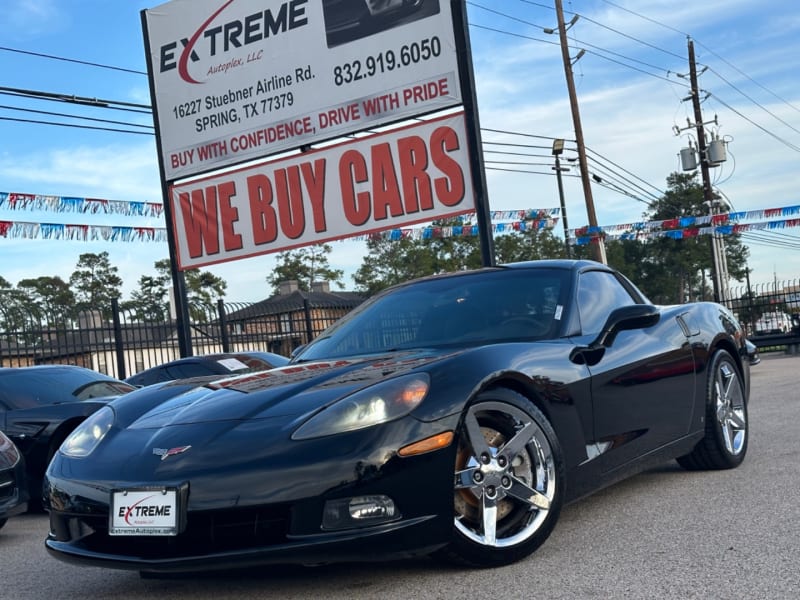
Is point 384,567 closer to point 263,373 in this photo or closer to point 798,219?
point 263,373

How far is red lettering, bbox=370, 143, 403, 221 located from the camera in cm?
1308

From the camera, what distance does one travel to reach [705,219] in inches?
835

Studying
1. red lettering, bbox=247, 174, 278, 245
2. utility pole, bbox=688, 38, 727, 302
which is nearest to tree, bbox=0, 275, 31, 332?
red lettering, bbox=247, 174, 278, 245

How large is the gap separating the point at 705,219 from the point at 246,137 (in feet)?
36.4

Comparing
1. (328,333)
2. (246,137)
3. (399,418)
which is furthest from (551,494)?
(246,137)

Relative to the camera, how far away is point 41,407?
7.16 metres

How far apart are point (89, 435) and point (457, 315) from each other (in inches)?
68.5

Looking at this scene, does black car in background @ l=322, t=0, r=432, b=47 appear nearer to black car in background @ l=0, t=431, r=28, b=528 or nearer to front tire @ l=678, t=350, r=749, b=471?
front tire @ l=678, t=350, r=749, b=471

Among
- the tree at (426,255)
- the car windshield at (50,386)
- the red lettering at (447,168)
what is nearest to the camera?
the car windshield at (50,386)

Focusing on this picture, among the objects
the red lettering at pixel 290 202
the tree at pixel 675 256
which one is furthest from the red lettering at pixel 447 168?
the tree at pixel 675 256

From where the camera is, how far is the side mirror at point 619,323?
452cm

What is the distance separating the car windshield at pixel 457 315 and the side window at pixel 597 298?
0.13 m

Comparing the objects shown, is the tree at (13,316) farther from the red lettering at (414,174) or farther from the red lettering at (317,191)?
the red lettering at (414,174)

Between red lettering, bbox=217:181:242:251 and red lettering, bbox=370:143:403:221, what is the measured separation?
8.10ft
